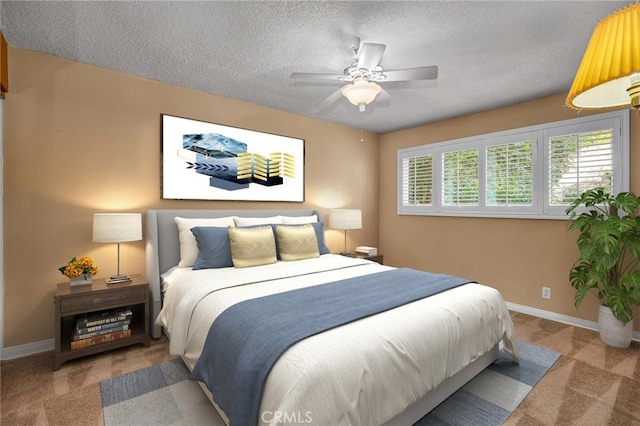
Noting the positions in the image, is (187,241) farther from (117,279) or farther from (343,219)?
(343,219)

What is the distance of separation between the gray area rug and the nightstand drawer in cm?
61

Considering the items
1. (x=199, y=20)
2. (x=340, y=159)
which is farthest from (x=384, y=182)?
(x=199, y=20)

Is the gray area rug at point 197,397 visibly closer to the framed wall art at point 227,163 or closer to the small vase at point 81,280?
the small vase at point 81,280

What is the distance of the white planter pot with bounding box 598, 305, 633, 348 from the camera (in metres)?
2.72

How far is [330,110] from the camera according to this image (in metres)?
4.04

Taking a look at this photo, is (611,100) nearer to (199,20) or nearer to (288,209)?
(199,20)

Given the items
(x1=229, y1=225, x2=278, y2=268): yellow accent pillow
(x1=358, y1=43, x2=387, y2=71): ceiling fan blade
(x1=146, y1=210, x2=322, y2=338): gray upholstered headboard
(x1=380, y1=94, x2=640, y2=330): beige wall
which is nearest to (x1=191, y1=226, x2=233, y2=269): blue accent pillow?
(x1=229, y1=225, x2=278, y2=268): yellow accent pillow

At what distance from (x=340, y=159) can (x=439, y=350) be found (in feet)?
11.5

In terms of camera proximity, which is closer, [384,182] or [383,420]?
[383,420]

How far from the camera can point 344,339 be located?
1449mm

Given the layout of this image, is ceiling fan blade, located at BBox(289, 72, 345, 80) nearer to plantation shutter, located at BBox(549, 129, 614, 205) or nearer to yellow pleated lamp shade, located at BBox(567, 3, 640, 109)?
yellow pleated lamp shade, located at BBox(567, 3, 640, 109)

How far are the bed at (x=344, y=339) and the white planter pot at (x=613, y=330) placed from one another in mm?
1257

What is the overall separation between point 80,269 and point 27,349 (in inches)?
32.5

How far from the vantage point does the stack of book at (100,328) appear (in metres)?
2.44
